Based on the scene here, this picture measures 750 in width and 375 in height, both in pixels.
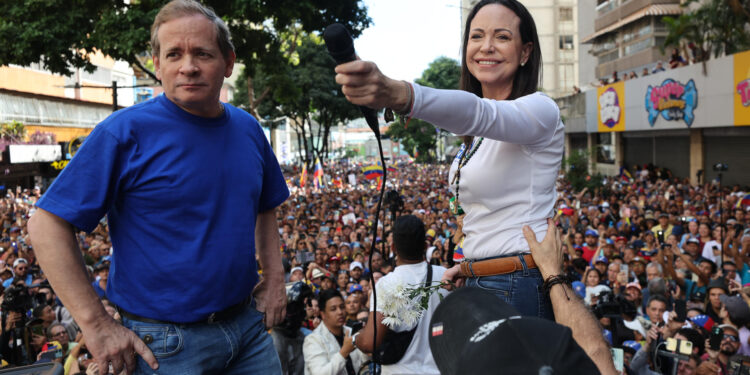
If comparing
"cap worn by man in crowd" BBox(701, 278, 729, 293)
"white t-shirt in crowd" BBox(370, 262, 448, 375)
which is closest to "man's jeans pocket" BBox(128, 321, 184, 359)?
"white t-shirt in crowd" BBox(370, 262, 448, 375)

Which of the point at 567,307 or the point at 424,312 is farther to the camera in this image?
the point at 424,312

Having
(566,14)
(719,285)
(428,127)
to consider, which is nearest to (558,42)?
(566,14)

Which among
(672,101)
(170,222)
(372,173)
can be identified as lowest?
(372,173)

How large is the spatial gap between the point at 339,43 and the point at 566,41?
67.0m

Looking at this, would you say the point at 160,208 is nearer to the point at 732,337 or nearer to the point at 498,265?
the point at 498,265

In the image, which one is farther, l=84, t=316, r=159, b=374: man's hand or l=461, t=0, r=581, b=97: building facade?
l=461, t=0, r=581, b=97: building facade

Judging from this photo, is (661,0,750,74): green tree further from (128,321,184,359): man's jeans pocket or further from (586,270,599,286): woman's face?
(128,321,184,359): man's jeans pocket

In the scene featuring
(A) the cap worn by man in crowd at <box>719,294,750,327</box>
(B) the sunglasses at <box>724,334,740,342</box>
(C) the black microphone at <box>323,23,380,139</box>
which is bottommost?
(B) the sunglasses at <box>724,334,740,342</box>

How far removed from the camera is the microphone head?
4.53ft

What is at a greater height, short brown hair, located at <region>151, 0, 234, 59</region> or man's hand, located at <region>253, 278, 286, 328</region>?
short brown hair, located at <region>151, 0, 234, 59</region>

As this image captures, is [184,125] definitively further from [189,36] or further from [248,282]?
[248,282]

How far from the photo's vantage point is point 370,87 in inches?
56.4

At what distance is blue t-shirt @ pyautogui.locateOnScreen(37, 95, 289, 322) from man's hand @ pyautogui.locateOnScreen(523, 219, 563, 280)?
907 millimetres

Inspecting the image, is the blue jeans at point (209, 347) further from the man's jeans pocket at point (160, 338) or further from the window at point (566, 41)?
the window at point (566, 41)
